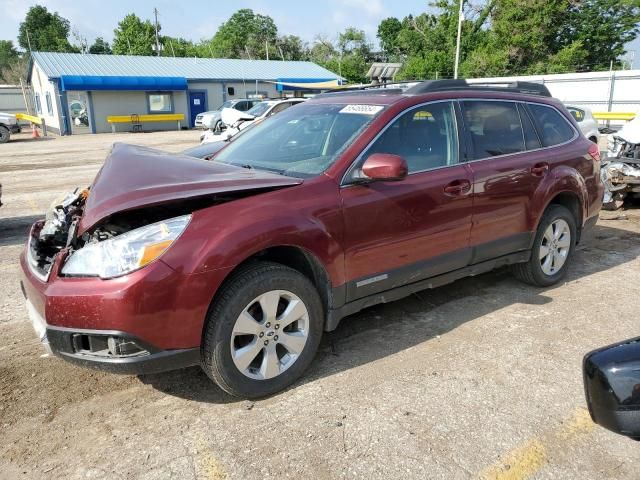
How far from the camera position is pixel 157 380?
3377mm

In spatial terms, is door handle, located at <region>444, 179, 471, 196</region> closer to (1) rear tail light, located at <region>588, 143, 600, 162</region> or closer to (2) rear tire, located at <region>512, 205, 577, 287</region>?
(2) rear tire, located at <region>512, 205, 577, 287</region>

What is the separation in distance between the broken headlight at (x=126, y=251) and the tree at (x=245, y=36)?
76136 mm

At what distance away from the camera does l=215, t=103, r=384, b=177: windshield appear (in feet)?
11.9

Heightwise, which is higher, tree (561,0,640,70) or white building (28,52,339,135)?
tree (561,0,640,70)

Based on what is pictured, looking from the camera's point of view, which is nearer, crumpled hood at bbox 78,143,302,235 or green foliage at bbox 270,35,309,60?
crumpled hood at bbox 78,143,302,235

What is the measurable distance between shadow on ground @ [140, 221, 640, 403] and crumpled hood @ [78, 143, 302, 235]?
3.91ft

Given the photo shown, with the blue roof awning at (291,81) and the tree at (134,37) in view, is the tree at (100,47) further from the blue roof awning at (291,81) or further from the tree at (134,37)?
the blue roof awning at (291,81)

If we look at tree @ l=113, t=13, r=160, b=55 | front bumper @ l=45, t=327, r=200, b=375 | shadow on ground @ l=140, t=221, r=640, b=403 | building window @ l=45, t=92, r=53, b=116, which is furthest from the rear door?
tree @ l=113, t=13, r=160, b=55

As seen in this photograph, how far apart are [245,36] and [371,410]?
279 ft

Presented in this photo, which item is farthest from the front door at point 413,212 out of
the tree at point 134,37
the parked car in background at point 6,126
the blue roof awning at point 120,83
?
the tree at point 134,37

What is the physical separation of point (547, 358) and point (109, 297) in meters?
2.85

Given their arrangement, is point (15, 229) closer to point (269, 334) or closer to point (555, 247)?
point (269, 334)

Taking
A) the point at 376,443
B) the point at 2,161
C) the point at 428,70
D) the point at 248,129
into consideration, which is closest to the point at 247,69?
the point at 428,70

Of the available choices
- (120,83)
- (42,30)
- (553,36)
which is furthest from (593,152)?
(42,30)
